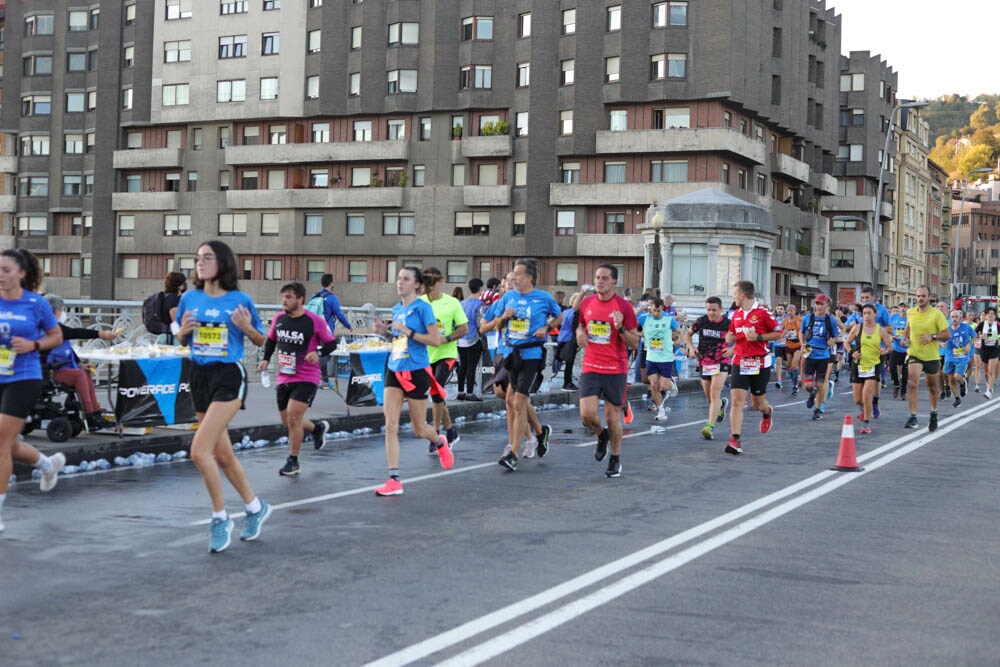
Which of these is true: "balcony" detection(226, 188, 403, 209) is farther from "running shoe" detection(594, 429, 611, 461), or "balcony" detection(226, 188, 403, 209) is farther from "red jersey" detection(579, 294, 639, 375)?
"red jersey" detection(579, 294, 639, 375)

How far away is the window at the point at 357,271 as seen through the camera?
67.6 m

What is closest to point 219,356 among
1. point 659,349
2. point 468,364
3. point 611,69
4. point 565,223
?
point 468,364

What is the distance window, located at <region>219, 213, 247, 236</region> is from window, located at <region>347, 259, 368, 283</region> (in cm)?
654

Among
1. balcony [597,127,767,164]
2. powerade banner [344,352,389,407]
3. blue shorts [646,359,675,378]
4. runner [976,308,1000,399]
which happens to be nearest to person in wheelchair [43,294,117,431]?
powerade banner [344,352,389,407]

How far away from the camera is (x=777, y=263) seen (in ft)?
215

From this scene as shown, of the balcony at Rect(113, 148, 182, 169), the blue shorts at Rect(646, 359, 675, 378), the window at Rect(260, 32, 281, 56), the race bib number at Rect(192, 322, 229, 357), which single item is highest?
the window at Rect(260, 32, 281, 56)

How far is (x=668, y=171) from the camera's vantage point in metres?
60.6

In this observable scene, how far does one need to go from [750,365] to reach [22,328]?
859 cm

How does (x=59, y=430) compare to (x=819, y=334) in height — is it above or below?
below

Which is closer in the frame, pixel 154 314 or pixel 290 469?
pixel 290 469

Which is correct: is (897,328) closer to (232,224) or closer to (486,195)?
(486,195)

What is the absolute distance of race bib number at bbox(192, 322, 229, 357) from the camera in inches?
300

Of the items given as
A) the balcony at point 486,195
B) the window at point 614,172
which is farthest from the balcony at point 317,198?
the window at point 614,172

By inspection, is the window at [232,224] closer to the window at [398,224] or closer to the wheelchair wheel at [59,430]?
the window at [398,224]
